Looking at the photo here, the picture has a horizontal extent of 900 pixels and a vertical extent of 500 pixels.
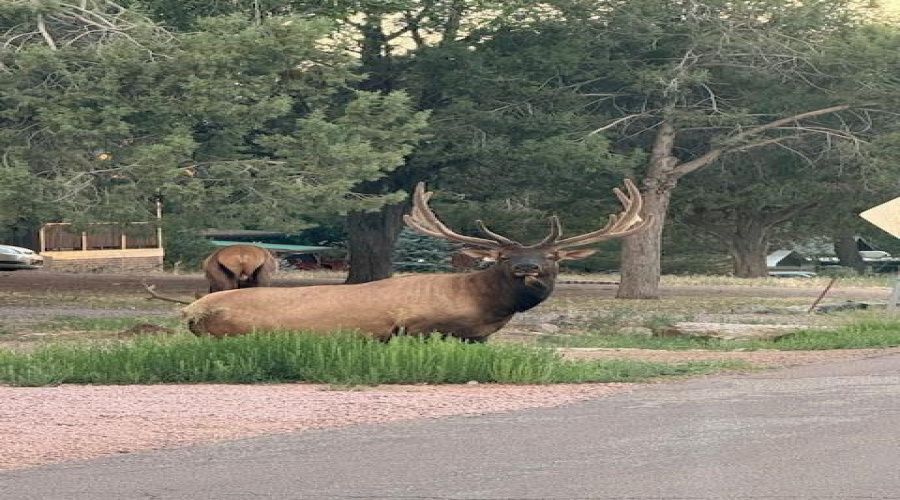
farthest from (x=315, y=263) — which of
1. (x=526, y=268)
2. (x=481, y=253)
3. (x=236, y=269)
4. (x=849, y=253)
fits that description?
(x=526, y=268)

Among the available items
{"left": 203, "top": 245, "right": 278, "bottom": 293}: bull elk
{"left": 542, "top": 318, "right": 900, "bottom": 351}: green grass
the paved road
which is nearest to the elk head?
{"left": 542, "top": 318, "right": 900, "bottom": 351}: green grass

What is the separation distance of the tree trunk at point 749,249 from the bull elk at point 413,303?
42.1m

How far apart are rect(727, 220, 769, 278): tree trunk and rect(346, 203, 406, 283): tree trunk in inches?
849

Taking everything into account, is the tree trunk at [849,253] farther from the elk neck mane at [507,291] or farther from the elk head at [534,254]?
the elk neck mane at [507,291]

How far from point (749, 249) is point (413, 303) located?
43.1m

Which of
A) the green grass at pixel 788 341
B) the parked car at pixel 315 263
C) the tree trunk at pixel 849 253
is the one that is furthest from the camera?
the tree trunk at pixel 849 253

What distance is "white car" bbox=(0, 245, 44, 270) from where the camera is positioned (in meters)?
49.6

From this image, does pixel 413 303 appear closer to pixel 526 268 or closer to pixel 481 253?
pixel 481 253

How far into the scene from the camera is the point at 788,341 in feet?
65.7

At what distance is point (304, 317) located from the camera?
16219 mm

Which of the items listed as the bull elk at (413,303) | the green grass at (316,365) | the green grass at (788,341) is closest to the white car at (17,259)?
the green grass at (788,341)

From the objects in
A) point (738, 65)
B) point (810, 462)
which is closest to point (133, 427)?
point (810, 462)

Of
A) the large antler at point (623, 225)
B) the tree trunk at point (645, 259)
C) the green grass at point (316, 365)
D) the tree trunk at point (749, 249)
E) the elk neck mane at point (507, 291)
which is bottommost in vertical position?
the tree trunk at point (749, 249)

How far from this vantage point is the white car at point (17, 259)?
49562 mm
